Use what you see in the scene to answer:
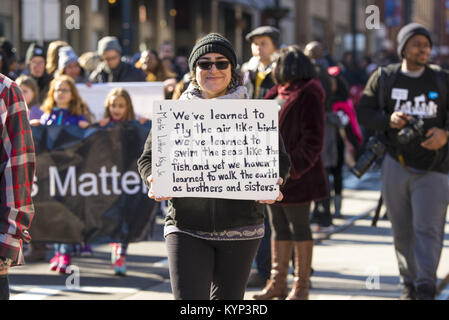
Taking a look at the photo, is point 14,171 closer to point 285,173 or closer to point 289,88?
point 285,173

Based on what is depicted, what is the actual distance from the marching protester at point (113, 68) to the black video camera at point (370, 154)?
14.1 ft

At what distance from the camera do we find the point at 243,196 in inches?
182

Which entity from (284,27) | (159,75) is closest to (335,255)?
(159,75)

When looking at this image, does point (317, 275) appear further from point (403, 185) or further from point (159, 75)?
point (159, 75)

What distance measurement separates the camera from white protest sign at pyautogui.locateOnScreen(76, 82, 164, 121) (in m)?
11.1

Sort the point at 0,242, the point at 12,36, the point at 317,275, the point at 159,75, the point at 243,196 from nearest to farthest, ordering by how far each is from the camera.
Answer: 1. the point at 0,242
2. the point at 243,196
3. the point at 317,275
4. the point at 159,75
5. the point at 12,36

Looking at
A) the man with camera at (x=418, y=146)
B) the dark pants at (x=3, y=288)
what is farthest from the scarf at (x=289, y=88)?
the dark pants at (x=3, y=288)

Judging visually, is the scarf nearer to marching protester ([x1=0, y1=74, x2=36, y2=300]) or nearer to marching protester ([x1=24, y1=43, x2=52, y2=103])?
marching protester ([x1=0, y1=74, x2=36, y2=300])

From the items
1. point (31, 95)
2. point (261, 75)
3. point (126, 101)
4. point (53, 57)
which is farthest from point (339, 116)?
point (261, 75)

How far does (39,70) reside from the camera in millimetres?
11406

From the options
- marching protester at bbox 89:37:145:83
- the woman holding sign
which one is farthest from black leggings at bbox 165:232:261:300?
marching protester at bbox 89:37:145:83

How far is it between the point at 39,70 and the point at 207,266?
23.9 feet

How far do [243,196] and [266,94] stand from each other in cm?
325

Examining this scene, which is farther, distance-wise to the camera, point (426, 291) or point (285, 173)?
point (426, 291)
